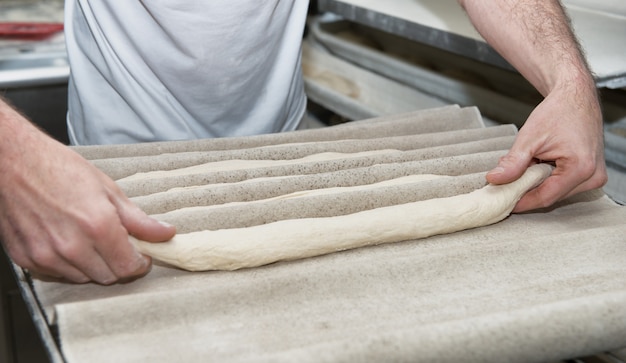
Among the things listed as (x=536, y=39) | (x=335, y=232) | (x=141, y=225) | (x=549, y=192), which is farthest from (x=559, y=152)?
(x=141, y=225)

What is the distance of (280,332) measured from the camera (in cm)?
74

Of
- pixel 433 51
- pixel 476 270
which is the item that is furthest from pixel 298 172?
pixel 433 51

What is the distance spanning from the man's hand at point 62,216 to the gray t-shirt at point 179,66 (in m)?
0.57

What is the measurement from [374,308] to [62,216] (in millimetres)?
380

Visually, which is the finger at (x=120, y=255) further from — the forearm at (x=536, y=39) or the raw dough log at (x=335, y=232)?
the forearm at (x=536, y=39)

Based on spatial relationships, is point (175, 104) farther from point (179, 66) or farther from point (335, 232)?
point (335, 232)

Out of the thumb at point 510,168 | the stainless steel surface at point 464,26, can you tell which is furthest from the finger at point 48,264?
the stainless steel surface at point 464,26

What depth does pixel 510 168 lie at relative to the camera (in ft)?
3.50

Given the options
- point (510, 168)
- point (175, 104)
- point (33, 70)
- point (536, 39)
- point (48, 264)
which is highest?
point (536, 39)

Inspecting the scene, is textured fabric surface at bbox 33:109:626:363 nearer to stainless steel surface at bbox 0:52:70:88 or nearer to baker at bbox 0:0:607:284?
baker at bbox 0:0:607:284

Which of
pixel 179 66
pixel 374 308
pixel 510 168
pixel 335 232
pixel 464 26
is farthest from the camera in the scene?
pixel 464 26

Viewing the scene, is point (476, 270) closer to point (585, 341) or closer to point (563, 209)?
point (585, 341)

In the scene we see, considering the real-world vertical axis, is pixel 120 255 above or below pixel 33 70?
above

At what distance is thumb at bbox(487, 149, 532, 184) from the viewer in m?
1.06
